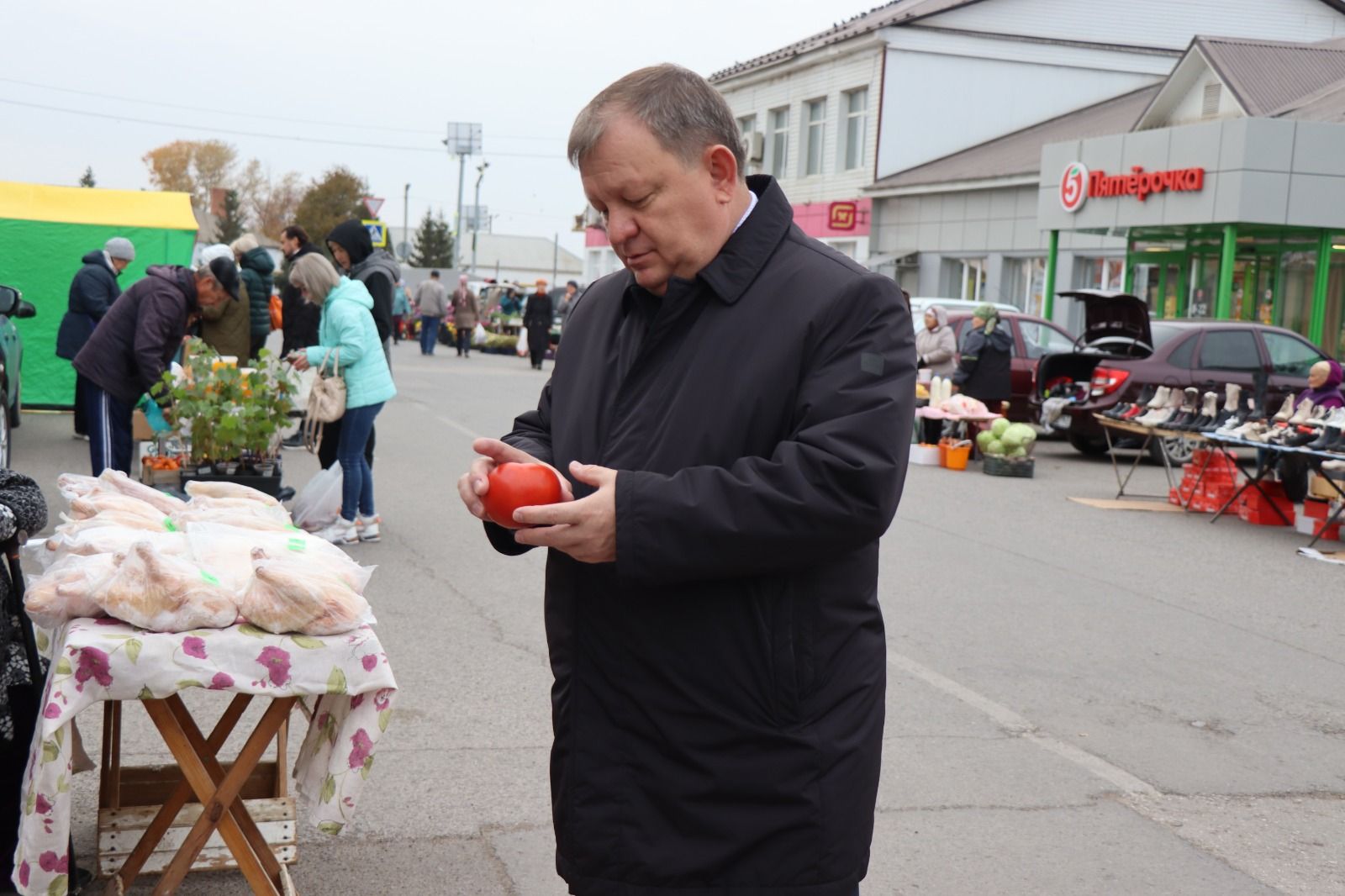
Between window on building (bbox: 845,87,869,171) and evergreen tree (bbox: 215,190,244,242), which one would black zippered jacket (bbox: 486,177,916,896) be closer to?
window on building (bbox: 845,87,869,171)

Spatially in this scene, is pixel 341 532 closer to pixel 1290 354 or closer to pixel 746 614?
pixel 746 614

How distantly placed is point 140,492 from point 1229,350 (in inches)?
572

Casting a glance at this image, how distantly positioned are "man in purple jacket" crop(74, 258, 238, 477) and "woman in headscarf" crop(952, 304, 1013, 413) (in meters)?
9.96

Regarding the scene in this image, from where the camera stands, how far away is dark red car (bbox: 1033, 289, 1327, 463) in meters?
15.9

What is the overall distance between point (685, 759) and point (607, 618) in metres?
0.26

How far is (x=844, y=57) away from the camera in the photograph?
1401 inches

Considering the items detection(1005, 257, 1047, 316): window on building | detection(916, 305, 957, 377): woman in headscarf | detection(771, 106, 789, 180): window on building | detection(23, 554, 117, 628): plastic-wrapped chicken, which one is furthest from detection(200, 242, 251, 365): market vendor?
detection(771, 106, 789, 180): window on building

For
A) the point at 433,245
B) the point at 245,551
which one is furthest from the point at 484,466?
the point at 433,245

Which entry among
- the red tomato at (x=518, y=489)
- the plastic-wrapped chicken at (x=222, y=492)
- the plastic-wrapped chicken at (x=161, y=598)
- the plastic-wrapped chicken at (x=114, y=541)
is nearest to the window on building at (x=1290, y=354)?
the plastic-wrapped chicken at (x=222, y=492)

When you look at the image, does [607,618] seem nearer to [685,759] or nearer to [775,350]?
[685,759]

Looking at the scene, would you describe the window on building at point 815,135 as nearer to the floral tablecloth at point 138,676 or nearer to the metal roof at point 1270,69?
the metal roof at point 1270,69

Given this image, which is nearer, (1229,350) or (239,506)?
(239,506)

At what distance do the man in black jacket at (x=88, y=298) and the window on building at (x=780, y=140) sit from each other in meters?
27.0

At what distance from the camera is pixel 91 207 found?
15.7 meters
